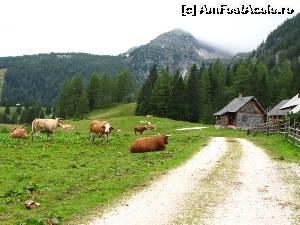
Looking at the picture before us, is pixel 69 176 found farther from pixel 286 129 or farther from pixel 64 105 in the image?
pixel 64 105

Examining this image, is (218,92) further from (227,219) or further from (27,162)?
(227,219)

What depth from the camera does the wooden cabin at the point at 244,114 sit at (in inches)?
3612

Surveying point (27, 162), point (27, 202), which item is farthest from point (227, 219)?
point (27, 162)

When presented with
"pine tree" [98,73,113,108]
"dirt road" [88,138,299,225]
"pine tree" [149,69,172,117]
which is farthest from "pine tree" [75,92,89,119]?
"dirt road" [88,138,299,225]

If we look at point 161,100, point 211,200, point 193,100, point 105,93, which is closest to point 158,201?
point 211,200

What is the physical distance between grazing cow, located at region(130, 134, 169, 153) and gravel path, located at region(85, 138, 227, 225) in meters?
7.47

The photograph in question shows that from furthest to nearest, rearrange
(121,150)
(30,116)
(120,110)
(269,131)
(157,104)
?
(30,116) < (120,110) < (157,104) < (269,131) < (121,150)

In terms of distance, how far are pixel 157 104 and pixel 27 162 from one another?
87.8m

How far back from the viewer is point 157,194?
16000 mm

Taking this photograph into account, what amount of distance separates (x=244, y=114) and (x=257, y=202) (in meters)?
79.3

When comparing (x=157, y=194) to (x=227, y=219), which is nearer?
(x=227, y=219)

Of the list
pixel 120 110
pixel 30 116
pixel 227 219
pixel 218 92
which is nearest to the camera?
pixel 227 219

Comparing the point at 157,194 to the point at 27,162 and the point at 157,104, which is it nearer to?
the point at 27,162

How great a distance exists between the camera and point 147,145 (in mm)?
30172
